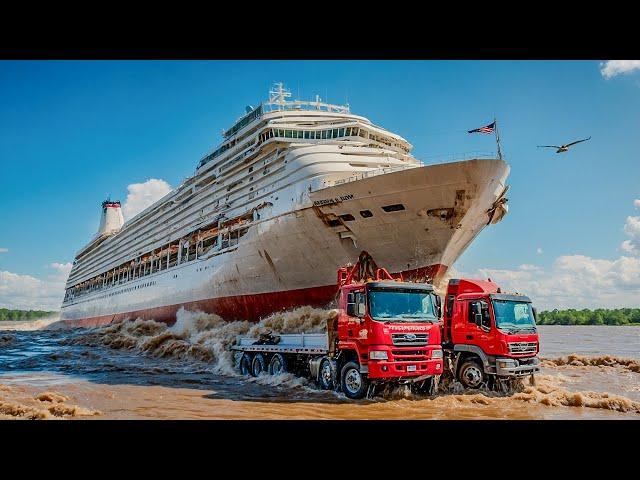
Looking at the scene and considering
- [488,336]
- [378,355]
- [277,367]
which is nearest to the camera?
[378,355]

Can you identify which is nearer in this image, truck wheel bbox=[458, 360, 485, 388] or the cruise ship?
truck wheel bbox=[458, 360, 485, 388]

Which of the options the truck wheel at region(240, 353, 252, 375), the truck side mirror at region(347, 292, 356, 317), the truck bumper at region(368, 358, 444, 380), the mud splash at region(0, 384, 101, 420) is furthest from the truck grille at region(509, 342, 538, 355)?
the mud splash at region(0, 384, 101, 420)

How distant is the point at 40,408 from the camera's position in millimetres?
9594

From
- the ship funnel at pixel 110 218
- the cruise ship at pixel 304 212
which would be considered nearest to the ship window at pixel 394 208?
the cruise ship at pixel 304 212

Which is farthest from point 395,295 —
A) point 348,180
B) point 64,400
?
point 348,180

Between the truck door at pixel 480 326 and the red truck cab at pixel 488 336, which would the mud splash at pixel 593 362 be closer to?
the red truck cab at pixel 488 336

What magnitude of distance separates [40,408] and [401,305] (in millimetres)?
7828

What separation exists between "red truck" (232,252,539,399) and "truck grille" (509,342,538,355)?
2 centimetres

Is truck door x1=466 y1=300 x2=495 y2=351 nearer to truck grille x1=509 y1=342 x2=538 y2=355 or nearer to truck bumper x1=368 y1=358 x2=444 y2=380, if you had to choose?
truck grille x1=509 y1=342 x2=538 y2=355

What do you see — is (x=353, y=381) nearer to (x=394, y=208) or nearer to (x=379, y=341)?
(x=379, y=341)

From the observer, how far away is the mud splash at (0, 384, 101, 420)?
8969 mm

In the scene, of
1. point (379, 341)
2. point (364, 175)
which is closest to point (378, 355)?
point (379, 341)
